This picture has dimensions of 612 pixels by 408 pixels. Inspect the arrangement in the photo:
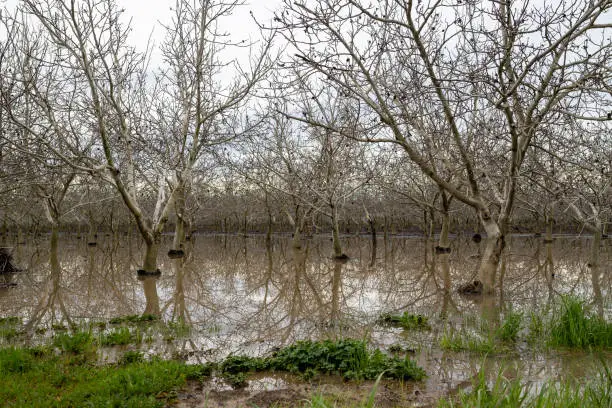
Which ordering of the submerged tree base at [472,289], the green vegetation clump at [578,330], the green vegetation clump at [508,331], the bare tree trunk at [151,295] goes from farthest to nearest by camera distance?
the submerged tree base at [472,289]
the bare tree trunk at [151,295]
the green vegetation clump at [508,331]
the green vegetation clump at [578,330]

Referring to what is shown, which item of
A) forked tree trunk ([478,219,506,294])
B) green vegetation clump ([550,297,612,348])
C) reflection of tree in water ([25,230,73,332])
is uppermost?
forked tree trunk ([478,219,506,294])

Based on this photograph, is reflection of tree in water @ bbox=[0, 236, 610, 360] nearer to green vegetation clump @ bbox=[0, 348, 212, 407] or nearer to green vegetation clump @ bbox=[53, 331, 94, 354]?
green vegetation clump @ bbox=[53, 331, 94, 354]

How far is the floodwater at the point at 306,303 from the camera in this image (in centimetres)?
569

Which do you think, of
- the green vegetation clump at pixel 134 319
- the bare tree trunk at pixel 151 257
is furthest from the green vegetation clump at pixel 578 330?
the bare tree trunk at pixel 151 257

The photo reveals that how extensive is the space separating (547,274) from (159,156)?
12775 mm

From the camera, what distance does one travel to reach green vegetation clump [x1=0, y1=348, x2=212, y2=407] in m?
4.48

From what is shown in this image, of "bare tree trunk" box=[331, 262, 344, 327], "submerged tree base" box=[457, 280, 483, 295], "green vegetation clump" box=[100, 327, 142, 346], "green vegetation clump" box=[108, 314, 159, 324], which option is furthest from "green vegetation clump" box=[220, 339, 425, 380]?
"submerged tree base" box=[457, 280, 483, 295]

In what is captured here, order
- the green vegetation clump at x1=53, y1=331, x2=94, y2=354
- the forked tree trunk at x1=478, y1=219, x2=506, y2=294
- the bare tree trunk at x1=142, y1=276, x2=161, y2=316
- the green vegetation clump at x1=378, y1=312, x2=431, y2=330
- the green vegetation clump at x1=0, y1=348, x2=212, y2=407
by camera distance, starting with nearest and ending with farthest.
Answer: the green vegetation clump at x1=0, y1=348, x2=212, y2=407 < the green vegetation clump at x1=53, y1=331, x2=94, y2=354 < the green vegetation clump at x1=378, y1=312, x2=431, y2=330 < the bare tree trunk at x1=142, y1=276, x2=161, y2=316 < the forked tree trunk at x1=478, y1=219, x2=506, y2=294

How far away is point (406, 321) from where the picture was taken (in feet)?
26.6

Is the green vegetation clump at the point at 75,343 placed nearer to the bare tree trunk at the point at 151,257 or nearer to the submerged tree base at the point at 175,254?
the bare tree trunk at the point at 151,257

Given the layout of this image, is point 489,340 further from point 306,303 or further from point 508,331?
point 306,303

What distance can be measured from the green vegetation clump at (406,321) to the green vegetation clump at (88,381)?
3.64m

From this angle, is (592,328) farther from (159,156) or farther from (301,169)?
(301,169)

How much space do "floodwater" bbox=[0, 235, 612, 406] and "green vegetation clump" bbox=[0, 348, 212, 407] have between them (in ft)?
1.22
